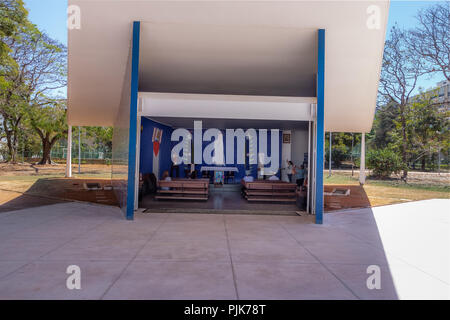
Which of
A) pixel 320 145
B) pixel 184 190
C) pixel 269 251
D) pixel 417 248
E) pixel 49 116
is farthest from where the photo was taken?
pixel 49 116

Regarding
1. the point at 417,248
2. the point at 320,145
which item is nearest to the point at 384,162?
the point at 320,145

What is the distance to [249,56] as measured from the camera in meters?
8.19

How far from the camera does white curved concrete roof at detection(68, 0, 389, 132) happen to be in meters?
6.62

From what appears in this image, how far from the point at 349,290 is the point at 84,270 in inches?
115

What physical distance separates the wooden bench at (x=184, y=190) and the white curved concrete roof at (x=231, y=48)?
10.6 ft

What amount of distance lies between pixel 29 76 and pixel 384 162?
23.1m

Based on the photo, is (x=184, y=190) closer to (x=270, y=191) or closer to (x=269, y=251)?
(x=270, y=191)

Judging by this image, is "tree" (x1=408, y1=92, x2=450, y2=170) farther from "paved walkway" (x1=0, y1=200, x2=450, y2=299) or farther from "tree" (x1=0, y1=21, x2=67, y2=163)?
"tree" (x1=0, y1=21, x2=67, y2=163)

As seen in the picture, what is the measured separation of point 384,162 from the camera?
20.0 metres

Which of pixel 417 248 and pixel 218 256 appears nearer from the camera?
pixel 218 256

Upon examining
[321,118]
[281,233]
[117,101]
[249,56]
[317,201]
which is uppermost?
[249,56]

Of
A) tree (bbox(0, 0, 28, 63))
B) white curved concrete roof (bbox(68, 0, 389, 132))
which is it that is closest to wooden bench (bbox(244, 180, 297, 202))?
white curved concrete roof (bbox(68, 0, 389, 132))
